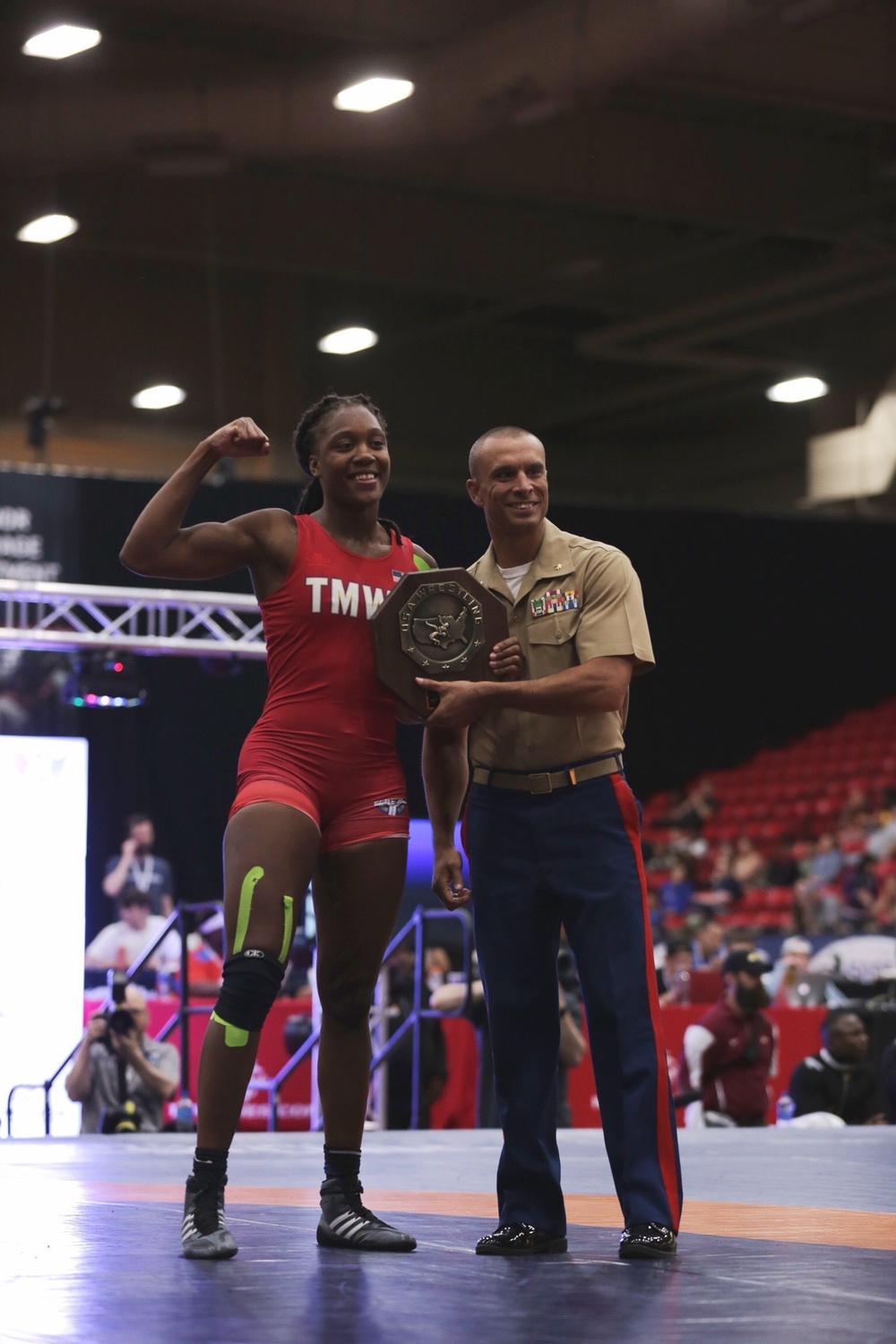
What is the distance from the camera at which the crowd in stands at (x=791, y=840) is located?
1428 cm

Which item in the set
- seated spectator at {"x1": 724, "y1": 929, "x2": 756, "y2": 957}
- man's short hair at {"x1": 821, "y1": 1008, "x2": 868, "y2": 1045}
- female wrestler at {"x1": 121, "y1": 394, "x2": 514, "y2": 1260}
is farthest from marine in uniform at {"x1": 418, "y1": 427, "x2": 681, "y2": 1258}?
seated spectator at {"x1": 724, "y1": 929, "x2": 756, "y2": 957}

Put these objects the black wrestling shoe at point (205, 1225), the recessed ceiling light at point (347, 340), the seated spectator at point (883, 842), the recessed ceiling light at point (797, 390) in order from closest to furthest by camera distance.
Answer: the black wrestling shoe at point (205, 1225)
the seated spectator at point (883, 842)
the recessed ceiling light at point (347, 340)
the recessed ceiling light at point (797, 390)

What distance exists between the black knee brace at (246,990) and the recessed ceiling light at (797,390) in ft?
54.6

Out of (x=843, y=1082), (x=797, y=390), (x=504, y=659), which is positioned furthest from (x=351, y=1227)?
(x=797, y=390)

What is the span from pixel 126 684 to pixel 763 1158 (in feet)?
20.4

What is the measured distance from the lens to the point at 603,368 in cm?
1977

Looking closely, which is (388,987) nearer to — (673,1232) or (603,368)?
(673,1232)

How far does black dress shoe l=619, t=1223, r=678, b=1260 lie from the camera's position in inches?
115

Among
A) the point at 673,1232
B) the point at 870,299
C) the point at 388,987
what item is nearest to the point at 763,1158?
the point at 673,1232

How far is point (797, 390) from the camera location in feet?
62.1

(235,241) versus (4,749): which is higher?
(235,241)

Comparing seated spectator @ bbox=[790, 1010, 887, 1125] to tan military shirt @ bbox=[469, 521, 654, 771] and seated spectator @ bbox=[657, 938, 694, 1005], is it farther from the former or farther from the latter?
tan military shirt @ bbox=[469, 521, 654, 771]

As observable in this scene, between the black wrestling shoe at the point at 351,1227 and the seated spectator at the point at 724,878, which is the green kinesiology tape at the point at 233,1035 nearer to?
the black wrestling shoe at the point at 351,1227

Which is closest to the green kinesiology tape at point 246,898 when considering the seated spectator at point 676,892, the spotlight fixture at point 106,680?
the spotlight fixture at point 106,680
